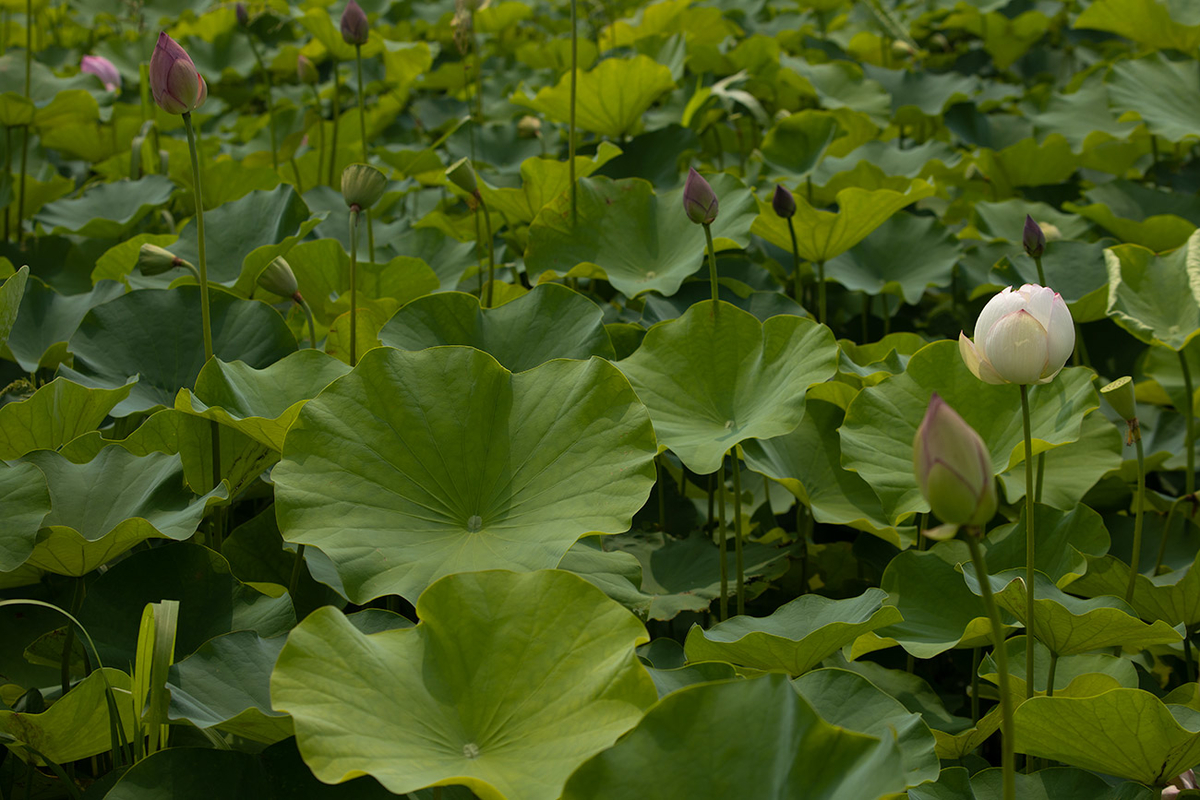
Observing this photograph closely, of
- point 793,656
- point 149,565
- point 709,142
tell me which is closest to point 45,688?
point 149,565

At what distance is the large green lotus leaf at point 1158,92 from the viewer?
2076 millimetres

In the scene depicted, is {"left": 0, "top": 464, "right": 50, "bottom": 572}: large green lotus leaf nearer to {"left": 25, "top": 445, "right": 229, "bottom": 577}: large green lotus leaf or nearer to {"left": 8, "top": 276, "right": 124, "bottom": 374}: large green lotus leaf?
{"left": 25, "top": 445, "right": 229, "bottom": 577}: large green lotus leaf

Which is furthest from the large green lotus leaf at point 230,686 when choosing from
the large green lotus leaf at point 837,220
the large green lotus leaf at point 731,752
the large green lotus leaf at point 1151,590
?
the large green lotus leaf at point 837,220

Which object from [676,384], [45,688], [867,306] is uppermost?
[676,384]

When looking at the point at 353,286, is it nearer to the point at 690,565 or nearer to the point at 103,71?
the point at 690,565

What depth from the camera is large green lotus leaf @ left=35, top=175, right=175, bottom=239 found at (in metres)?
1.92

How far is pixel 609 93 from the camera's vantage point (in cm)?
201

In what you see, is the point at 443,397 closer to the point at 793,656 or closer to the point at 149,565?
the point at 149,565

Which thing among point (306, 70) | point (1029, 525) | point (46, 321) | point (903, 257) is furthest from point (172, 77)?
point (306, 70)

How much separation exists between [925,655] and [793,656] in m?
0.15

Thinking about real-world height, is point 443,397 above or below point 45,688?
above

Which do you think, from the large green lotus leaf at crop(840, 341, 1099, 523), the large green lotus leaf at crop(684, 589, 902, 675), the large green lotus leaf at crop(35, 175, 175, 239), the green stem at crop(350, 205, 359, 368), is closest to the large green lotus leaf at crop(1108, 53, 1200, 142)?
the large green lotus leaf at crop(840, 341, 1099, 523)

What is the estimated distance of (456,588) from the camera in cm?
82

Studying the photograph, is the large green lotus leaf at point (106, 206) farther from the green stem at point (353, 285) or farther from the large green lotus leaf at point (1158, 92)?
the large green lotus leaf at point (1158, 92)
